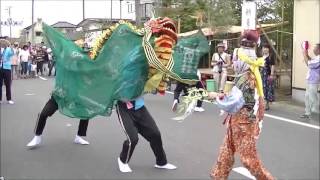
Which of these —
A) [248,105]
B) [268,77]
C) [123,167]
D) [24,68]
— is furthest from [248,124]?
[24,68]

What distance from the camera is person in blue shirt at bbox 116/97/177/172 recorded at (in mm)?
6492

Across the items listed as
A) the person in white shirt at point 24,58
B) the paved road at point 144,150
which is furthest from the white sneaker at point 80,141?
the person in white shirt at point 24,58

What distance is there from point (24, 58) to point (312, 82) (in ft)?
61.5

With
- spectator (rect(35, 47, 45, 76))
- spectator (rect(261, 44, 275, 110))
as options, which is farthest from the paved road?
spectator (rect(35, 47, 45, 76))

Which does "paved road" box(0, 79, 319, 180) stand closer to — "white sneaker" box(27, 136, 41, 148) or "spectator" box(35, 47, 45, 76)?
"white sneaker" box(27, 136, 41, 148)

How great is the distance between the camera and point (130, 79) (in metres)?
6.41

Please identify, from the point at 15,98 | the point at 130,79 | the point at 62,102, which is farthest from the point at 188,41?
the point at 15,98

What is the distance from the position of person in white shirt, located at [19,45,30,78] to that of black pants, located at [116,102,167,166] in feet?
68.9

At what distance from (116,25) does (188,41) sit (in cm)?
93

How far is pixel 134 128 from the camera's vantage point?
6523mm

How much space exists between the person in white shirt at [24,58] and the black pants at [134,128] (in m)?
21.0

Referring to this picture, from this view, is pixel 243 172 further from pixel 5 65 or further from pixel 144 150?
pixel 5 65

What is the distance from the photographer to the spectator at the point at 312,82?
9820mm

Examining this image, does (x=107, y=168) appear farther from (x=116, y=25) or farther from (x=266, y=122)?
(x=266, y=122)
